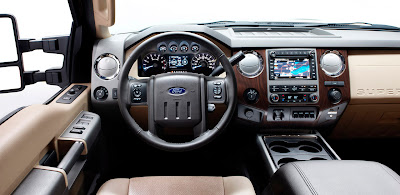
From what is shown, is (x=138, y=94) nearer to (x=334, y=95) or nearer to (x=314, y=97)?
(x=314, y=97)

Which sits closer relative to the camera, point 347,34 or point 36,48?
point 36,48

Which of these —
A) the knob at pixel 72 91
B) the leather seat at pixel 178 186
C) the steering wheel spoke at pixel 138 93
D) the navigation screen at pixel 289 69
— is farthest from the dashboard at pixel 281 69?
the leather seat at pixel 178 186

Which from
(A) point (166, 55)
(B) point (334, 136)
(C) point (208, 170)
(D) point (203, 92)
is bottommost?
(C) point (208, 170)

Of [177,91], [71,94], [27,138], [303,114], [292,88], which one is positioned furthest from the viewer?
[303,114]

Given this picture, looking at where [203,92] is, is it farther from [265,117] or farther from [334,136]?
[334,136]

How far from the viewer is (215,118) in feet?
6.69

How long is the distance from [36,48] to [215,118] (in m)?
1.13

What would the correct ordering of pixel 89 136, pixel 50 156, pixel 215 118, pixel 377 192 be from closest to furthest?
pixel 377 192 < pixel 50 156 < pixel 89 136 < pixel 215 118

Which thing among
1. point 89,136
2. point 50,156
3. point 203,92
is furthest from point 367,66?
point 50,156

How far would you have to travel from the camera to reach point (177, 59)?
1.93 m

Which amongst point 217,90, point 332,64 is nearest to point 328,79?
point 332,64

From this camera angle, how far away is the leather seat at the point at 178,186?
144 centimetres

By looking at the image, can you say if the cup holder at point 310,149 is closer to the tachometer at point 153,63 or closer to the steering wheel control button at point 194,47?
the steering wheel control button at point 194,47

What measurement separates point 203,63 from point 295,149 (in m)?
0.82
